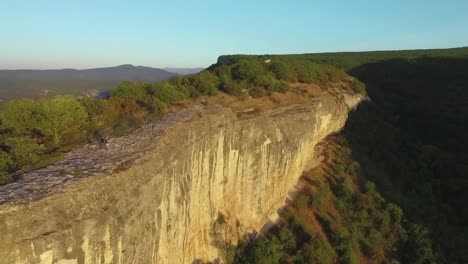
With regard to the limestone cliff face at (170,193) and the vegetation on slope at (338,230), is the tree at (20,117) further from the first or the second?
the vegetation on slope at (338,230)

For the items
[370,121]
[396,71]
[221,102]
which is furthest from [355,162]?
[396,71]

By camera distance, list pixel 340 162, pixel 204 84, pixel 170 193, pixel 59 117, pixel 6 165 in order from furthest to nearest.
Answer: pixel 340 162 < pixel 204 84 < pixel 59 117 < pixel 170 193 < pixel 6 165

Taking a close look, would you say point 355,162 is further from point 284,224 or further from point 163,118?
point 163,118

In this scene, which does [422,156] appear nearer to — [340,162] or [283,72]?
[340,162]

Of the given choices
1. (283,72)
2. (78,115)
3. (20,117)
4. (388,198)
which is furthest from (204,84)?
(388,198)

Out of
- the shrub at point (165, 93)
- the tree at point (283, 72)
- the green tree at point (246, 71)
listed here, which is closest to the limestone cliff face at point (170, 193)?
the shrub at point (165, 93)
